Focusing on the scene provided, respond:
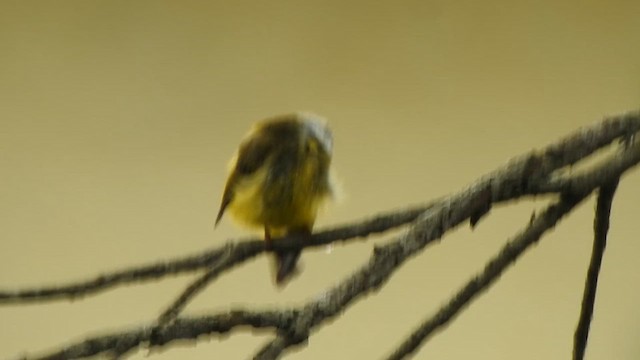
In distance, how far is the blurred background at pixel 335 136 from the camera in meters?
1.21

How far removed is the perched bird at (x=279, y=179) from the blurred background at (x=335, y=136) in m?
0.59

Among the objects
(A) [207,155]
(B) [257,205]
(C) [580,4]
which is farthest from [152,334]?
(C) [580,4]

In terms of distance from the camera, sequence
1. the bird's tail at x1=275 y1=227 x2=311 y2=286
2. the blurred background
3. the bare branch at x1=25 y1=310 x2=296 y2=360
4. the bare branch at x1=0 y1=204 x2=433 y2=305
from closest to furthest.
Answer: the bare branch at x1=25 y1=310 x2=296 y2=360, the bare branch at x1=0 y1=204 x2=433 y2=305, the bird's tail at x1=275 y1=227 x2=311 y2=286, the blurred background

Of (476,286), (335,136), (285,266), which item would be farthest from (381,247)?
(335,136)

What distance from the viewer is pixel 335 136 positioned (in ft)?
4.05

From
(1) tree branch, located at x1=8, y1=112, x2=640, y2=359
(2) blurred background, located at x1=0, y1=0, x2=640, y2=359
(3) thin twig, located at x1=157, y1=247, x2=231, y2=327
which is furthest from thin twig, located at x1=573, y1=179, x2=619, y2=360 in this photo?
(2) blurred background, located at x1=0, y1=0, x2=640, y2=359

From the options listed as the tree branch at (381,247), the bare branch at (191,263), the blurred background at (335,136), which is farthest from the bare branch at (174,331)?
the blurred background at (335,136)

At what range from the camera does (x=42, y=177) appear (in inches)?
48.3

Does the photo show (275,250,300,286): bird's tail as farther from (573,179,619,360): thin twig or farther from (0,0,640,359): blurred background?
(0,0,640,359): blurred background

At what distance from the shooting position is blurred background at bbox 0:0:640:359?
1208 mm

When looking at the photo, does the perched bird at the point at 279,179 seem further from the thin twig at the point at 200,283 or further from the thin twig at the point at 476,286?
the thin twig at the point at 476,286

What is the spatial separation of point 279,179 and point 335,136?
64 centimetres

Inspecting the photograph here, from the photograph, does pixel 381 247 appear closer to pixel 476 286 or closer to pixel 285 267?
pixel 476 286

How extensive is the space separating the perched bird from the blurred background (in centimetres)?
59
